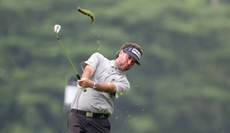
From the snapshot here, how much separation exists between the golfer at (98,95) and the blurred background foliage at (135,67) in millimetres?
14047

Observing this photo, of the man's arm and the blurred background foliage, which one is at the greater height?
the blurred background foliage

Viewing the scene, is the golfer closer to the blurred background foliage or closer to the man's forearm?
the man's forearm

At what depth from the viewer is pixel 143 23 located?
2364 cm

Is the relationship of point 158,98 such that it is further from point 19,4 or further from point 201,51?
point 19,4

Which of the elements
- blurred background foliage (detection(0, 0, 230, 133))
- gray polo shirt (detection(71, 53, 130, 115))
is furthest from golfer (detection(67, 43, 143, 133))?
blurred background foliage (detection(0, 0, 230, 133))

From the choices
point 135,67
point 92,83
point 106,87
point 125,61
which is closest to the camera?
point 92,83

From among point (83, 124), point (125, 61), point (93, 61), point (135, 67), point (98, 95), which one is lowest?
point (83, 124)

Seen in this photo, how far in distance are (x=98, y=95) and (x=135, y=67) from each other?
16.7 meters

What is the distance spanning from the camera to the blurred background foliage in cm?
1930

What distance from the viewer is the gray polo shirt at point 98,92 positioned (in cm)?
362

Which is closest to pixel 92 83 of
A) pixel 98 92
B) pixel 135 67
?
pixel 98 92

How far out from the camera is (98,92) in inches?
143

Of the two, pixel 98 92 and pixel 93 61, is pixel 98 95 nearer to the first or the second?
pixel 98 92

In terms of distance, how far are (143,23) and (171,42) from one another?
2220 millimetres
